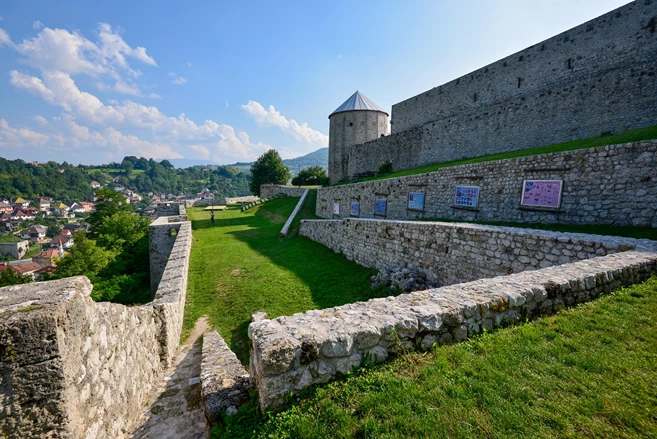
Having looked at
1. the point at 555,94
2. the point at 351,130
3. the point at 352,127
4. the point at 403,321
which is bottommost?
the point at 403,321

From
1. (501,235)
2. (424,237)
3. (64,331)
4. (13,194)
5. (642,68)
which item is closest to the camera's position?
(64,331)

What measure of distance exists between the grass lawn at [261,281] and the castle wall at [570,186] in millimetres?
5007

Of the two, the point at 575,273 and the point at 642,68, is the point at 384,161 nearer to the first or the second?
the point at 642,68

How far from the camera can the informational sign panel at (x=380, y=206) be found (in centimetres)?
1562

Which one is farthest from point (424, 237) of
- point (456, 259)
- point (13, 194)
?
point (13, 194)

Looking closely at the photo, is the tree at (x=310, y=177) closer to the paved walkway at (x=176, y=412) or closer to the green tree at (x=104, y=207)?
the green tree at (x=104, y=207)

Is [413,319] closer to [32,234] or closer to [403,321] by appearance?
[403,321]

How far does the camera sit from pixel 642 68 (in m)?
12.2

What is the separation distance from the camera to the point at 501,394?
2713 mm

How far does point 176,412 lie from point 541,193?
10.6 m

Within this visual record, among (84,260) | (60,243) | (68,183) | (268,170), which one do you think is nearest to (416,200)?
(84,260)

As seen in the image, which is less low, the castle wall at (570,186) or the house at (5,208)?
the castle wall at (570,186)

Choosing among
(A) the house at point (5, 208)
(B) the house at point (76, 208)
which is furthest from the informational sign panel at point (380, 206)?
(B) the house at point (76, 208)

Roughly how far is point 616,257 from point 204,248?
1683 cm
